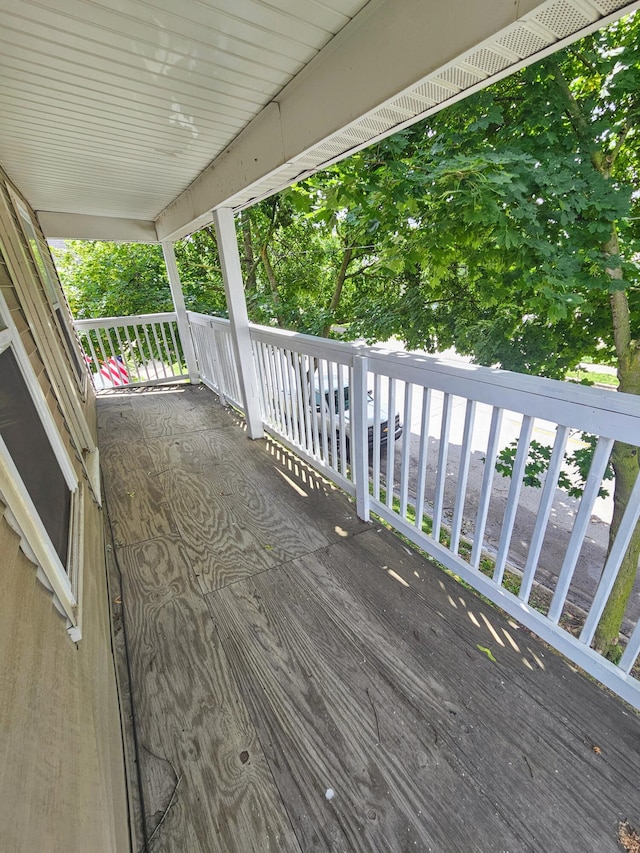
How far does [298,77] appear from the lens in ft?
5.27

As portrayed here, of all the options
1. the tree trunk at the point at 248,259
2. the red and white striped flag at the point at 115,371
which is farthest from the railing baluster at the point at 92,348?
the tree trunk at the point at 248,259

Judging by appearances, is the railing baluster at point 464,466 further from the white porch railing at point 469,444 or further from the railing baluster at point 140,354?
the railing baluster at point 140,354

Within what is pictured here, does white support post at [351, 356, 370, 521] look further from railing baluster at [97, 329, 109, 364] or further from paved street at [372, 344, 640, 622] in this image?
railing baluster at [97, 329, 109, 364]

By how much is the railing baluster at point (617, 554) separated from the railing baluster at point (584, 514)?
3.4 inches

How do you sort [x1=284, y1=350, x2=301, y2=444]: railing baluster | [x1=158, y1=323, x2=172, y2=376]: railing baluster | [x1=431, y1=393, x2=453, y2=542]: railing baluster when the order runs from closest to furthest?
[x1=431, y1=393, x2=453, y2=542]: railing baluster
[x1=284, y1=350, x2=301, y2=444]: railing baluster
[x1=158, y1=323, x2=172, y2=376]: railing baluster

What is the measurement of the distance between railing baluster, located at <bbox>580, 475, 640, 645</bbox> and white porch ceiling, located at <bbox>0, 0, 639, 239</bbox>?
1329mm

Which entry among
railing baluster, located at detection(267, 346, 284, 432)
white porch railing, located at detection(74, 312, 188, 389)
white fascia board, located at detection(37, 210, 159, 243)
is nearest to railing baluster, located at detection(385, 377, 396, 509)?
railing baluster, located at detection(267, 346, 284, 432)

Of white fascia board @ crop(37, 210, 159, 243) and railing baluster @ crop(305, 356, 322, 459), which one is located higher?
white fascia board @ crop(37, 210, 159, 243)

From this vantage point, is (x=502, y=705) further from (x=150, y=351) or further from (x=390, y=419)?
(x=150, y=351)

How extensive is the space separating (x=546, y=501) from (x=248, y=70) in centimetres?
221

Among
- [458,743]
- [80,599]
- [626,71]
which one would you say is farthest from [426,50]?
[458,743]

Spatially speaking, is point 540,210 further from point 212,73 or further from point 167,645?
point 167,645

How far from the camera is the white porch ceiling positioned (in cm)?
108

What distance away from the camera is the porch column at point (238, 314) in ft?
9.87
